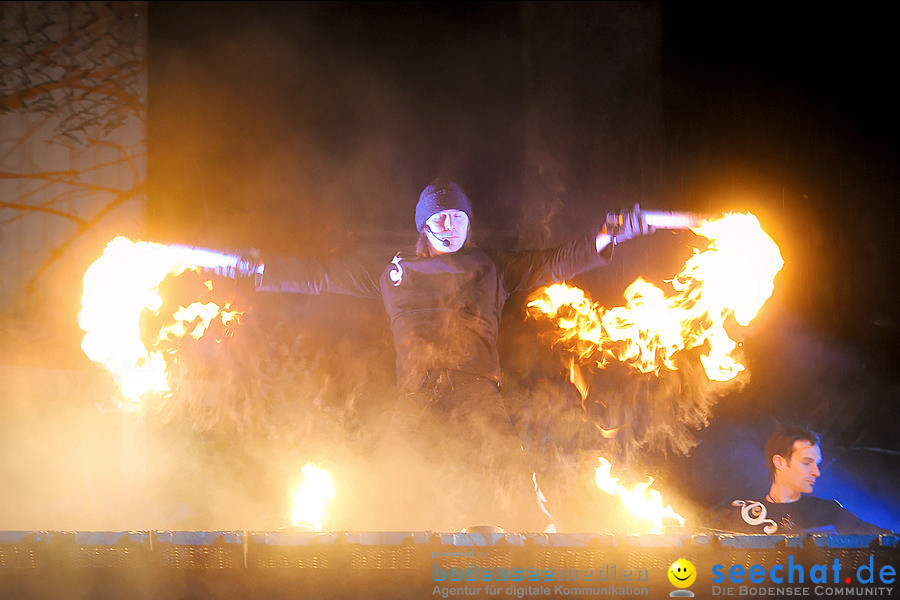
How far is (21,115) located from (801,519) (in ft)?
16.7

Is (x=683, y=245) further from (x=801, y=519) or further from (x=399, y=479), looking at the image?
(x=399, y=479)

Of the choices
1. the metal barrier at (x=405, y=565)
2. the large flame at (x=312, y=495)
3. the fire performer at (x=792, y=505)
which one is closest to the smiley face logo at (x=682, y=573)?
the metal barrier at (x=405, y=565)

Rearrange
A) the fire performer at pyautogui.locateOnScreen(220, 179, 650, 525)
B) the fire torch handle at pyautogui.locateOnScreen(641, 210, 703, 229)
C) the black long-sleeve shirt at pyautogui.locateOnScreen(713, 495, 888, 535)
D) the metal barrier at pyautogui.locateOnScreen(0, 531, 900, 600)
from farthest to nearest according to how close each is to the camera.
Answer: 1. the fire performer at pyautogui.locateOnScreen(220, 179, 650, 525)
2. the black long-sleeve shirt at pyautogui.locateOnScreen(713, 495, 888, 535)
3. the fire torch handle at pyautogui.locateOnScreen(641, 210, 703, 229)
4. the metal barrier at pyautogui.locateOnScreen(0, 531, 900, 600)

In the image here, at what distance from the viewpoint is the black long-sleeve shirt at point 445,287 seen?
3402mm

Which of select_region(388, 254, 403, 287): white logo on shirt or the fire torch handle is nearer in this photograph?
the fire torch handle

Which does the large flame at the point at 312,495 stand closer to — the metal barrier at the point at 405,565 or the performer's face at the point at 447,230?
Result: the metal barrier at the point at 405,565

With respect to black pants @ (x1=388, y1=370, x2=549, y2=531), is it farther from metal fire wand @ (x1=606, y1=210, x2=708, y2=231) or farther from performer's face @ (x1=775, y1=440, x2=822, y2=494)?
performer's face @ (x1=775, y1=440, x2=822, y2=494)

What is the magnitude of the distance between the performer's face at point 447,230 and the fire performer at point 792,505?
Result: 1.93 m

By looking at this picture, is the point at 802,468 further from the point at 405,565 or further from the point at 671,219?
the point at 405,565

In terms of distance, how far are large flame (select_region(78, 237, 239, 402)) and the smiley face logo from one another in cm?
254

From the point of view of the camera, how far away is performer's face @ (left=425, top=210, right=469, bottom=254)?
3.51 m

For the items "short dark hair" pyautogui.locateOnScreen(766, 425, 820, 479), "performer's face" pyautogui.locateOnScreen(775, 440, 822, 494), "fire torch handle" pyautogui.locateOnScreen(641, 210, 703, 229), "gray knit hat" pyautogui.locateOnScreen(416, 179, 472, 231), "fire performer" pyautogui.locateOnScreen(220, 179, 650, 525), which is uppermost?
"gray knit hat" pyautogui.locateOnScreen(416, 179, 472, 231)

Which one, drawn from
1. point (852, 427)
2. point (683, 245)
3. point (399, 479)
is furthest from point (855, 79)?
point (399, 479)

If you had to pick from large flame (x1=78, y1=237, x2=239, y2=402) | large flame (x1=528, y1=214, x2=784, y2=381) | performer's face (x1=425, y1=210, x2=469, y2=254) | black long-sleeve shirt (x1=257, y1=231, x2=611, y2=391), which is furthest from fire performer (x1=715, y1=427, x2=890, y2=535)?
large flame (x1=78, y1=237, x2=239, y2=402)
